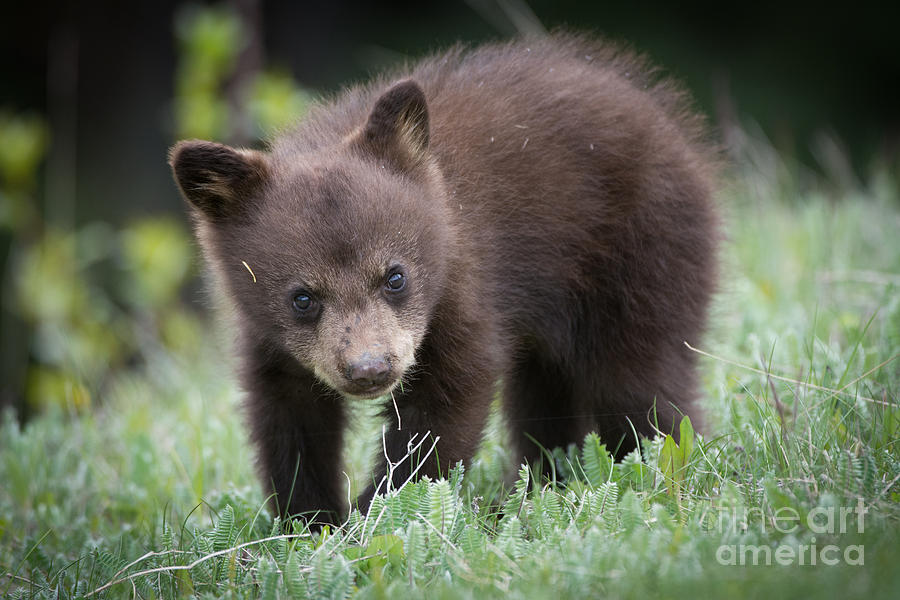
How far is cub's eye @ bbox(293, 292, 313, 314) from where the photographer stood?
12.7 ft

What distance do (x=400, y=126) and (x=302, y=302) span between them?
0.87m

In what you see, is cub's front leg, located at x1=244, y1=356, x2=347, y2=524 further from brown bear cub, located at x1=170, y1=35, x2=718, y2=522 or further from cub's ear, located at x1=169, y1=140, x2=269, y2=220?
cub's ear, located at x1=169, y1=140, x2=269, y2=220

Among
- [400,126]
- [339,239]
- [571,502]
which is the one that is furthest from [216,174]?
[571,502]

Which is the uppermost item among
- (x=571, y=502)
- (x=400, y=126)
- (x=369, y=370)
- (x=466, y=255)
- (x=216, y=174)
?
(x=400, y=126)

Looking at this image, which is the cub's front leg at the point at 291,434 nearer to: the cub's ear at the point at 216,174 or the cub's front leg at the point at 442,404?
the cub's front leg at the point at 442,404

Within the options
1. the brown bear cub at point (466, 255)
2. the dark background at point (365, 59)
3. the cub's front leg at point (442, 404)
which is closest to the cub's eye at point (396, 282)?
the brown bear cub at point (466, 255)

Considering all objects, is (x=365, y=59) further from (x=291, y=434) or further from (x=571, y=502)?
(x=571, y=502)

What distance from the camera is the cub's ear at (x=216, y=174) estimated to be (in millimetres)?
3900

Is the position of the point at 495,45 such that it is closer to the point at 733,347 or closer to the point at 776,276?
the point at 733,347

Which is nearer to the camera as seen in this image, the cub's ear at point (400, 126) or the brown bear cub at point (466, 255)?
the brown bear cub at point (466, 255)

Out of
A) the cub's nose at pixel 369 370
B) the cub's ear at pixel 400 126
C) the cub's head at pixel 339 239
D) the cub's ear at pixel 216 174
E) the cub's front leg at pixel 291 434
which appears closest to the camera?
the cub's nose at pixel 369 370

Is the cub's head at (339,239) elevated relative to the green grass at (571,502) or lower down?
elevated

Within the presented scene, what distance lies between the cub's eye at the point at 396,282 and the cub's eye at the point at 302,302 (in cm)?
32

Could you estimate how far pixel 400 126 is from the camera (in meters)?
4.09
